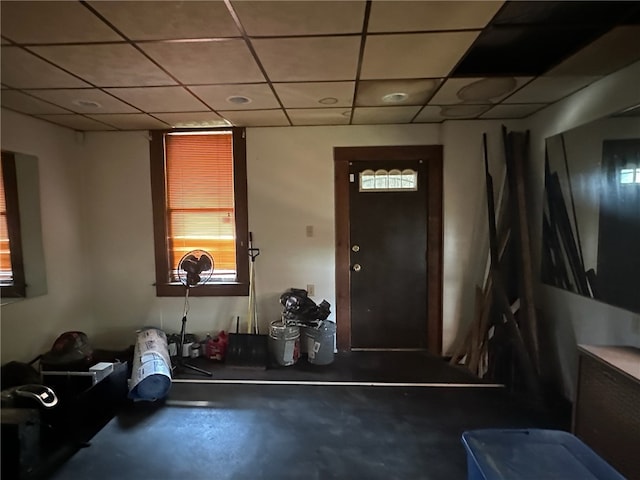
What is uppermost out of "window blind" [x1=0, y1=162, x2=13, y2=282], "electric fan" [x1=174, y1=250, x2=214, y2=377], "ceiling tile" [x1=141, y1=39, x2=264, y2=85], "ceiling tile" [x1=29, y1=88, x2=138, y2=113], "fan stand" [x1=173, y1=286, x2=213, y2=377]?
"ceiling tile" [x1=29, y1=88, x2=138, y2=113]

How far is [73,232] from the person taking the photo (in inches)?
150

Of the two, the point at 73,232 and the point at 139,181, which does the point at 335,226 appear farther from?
the point at 73,232

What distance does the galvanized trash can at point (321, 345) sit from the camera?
366cm

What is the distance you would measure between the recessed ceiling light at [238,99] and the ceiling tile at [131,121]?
37.5 inches

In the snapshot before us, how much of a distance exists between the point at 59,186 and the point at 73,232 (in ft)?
1.63

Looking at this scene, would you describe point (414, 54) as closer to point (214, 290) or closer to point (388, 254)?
point (388, 254)

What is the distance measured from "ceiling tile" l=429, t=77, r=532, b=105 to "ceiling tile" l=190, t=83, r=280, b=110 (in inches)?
52.1

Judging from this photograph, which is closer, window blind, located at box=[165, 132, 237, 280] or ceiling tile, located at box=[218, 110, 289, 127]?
ceiling tile, located at box=[218, 110, 289, 127]

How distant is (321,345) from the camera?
144 inches

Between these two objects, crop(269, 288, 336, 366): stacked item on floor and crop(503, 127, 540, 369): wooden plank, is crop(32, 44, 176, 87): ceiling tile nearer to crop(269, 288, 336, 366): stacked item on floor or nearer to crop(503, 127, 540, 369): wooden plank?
crop(269, 288, 336, 366): stacked item on floor

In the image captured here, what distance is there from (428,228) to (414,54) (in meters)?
2.09

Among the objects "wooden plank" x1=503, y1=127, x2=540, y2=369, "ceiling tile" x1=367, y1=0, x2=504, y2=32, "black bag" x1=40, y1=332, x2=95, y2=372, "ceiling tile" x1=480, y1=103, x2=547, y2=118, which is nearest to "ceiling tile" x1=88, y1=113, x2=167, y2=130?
"black bag" x1=40, y1=332, x2=95, y2=372

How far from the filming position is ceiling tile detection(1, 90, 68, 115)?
266 centimetres

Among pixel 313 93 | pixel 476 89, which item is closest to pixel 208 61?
pixel 313 93
